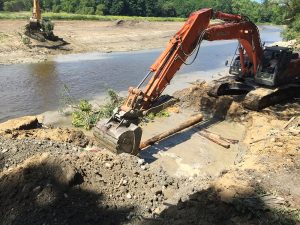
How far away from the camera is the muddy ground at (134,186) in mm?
6473

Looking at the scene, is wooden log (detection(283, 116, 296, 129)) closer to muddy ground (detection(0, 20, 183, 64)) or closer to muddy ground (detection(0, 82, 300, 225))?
muddy ground (detection(0, 82, 300, 225))

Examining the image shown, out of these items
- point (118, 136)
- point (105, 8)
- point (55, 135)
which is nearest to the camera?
point (118, 136)

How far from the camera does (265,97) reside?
13336 mm

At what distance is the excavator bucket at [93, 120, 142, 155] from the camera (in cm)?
870

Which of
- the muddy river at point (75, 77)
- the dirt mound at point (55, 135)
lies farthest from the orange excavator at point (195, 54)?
the muddy river at point (75, 77)

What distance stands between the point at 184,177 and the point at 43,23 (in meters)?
23.8

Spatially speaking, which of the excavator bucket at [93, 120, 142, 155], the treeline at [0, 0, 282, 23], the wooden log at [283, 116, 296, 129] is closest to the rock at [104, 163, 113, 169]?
the excavator bucket at [93, 120, 142, 155]

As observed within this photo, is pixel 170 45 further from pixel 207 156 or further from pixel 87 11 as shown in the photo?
pixel 87 11

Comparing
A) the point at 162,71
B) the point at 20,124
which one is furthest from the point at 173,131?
the point at 20,124

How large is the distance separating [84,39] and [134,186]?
1122 inches

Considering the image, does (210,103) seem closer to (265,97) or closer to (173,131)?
(265,97)

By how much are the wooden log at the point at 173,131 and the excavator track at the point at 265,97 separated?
1.82 m

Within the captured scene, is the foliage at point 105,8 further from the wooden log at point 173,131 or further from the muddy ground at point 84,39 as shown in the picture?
the wooden log at point 173,131

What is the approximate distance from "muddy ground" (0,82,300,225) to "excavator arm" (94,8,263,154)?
55 cm
